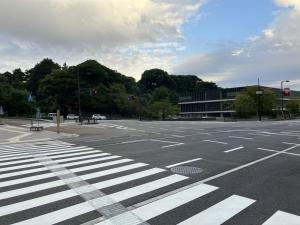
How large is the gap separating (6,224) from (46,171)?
Answer: 186 inches

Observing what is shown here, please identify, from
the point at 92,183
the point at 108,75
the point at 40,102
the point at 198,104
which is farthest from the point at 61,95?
the point at 92,183

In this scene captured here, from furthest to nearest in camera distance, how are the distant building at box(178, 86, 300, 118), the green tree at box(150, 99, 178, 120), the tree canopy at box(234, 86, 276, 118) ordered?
the distant building at box(178, 86, 300, 118), the green tree at box(150, 99, 178, 120), the tree canopy at box(234, 86, 276, 118)

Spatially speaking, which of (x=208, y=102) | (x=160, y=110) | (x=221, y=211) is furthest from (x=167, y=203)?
(x=208, y=102)

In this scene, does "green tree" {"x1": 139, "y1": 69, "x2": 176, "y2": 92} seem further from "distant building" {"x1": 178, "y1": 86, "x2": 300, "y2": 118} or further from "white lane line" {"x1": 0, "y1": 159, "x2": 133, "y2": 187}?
"white lane line" {"x1": 0, "y1": 159, "x2": 133, "y2": 187}

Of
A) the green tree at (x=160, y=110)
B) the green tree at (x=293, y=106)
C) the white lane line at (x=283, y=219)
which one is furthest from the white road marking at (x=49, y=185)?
the green tree at (x=293, y=106)

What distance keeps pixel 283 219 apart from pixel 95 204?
3096 mm

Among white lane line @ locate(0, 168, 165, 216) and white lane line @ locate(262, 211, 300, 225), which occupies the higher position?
white lane line @ locate(0, 168, 165, 216)

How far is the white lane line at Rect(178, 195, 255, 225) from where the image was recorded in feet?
18.4

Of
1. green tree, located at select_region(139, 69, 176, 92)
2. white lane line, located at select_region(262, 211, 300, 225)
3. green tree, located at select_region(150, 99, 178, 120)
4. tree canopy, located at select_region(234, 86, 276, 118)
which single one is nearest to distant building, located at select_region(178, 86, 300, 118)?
green tree, located at select_region(139, 69, 176, 92)

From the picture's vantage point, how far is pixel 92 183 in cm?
834

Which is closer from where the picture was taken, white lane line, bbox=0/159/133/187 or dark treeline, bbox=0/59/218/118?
white lane line, bbox=0/159/133/187

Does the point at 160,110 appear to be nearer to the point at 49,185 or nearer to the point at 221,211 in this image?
the point at 49,185

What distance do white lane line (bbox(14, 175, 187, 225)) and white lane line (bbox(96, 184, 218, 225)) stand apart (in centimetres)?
63

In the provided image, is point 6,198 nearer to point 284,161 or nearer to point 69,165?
point 69,165
